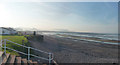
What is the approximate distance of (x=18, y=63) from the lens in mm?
3596

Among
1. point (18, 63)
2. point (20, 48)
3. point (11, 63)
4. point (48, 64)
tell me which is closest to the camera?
point (11, 63)

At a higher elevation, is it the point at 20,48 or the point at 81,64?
the point at 20,48

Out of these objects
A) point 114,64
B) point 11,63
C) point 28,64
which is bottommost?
point 114,64

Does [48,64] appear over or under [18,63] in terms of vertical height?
under

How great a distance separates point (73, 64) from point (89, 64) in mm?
923

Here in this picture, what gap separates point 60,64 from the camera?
5.36 m

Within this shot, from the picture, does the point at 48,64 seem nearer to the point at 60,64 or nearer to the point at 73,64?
the point at 60,64

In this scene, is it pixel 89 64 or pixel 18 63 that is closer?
pixel 18 63

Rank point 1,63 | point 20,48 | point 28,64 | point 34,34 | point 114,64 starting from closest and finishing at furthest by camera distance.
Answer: point 1,63, point 28,64, point 114,64, point 20,48, point 34,34

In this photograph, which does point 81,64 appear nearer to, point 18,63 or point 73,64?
point 73,64

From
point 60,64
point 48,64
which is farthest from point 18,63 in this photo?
point 60,64

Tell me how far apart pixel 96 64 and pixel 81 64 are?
0.86 meters

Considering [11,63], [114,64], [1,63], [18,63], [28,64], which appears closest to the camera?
[1,63]

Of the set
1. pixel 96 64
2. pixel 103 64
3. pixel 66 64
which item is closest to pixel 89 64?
pixel 96 64
